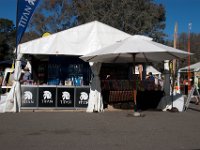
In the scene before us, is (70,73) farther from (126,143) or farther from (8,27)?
(8,27)

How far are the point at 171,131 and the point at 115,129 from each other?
1593mm

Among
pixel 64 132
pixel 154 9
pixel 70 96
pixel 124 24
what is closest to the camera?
pixel 64 132

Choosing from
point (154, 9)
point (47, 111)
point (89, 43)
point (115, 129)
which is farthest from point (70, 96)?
point (154, 9)

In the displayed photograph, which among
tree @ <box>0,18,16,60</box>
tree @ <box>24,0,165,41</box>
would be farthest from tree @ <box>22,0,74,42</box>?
tree @ <box>0,18,16,60</box>

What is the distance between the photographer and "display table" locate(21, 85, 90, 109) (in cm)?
1523

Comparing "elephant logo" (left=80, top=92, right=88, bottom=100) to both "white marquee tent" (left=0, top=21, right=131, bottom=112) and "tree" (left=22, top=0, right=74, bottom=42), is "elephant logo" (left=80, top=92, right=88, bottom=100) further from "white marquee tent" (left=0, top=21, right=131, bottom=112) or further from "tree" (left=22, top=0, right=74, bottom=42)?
"tree" (left=22, top=0, right=74, bottom=42)

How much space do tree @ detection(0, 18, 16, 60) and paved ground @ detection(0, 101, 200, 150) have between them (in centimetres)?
6506

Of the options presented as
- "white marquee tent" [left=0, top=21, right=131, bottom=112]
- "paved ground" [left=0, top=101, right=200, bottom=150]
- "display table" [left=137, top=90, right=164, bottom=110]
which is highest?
"white marquee tent" [left=0, top=21, right=131, bottom=112]

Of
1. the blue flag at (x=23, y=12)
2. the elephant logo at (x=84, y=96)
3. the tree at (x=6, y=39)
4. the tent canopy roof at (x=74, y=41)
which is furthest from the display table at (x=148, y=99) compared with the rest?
the tree at (x=6, y=39)

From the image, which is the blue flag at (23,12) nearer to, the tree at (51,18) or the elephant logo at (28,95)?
the elephant logo at (28,95)

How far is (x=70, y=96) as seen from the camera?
15547mm

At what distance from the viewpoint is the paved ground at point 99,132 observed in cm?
792

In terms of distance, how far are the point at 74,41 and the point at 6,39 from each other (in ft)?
236

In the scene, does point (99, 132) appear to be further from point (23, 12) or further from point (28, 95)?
point (23, 12)
